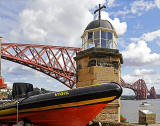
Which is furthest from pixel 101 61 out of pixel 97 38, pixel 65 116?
pixel 65 116

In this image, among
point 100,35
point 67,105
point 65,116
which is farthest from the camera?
point 100,35

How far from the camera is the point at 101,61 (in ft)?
25.8

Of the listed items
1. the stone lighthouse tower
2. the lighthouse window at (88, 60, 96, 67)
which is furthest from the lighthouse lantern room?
the lighthouse window at (88, 60, 96, 67)

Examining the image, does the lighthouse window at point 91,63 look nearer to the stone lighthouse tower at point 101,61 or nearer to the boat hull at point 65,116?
the stone lighthouse tower at point 101,61

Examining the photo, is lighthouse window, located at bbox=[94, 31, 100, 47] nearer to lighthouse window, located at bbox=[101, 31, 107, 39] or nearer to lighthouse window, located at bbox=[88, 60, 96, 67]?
lighthouse window, located at bbox=[101, 31, 107, 39]

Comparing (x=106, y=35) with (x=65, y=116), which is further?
(x=106, y=35)

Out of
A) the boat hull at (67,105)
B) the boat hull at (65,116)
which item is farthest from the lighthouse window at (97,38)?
the boat hull at (65,116)

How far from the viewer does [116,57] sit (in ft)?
26.5

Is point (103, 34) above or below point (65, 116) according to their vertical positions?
above

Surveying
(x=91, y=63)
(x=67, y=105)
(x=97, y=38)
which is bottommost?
(x=67, y=105)

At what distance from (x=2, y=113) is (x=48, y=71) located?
4614cm

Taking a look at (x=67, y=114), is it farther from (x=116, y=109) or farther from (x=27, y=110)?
(x=116, y=109)

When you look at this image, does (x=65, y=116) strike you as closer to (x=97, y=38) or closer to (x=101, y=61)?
(x=101, y=61)

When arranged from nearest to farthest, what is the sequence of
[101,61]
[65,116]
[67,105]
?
[67,105], [65,116], [101,61]
